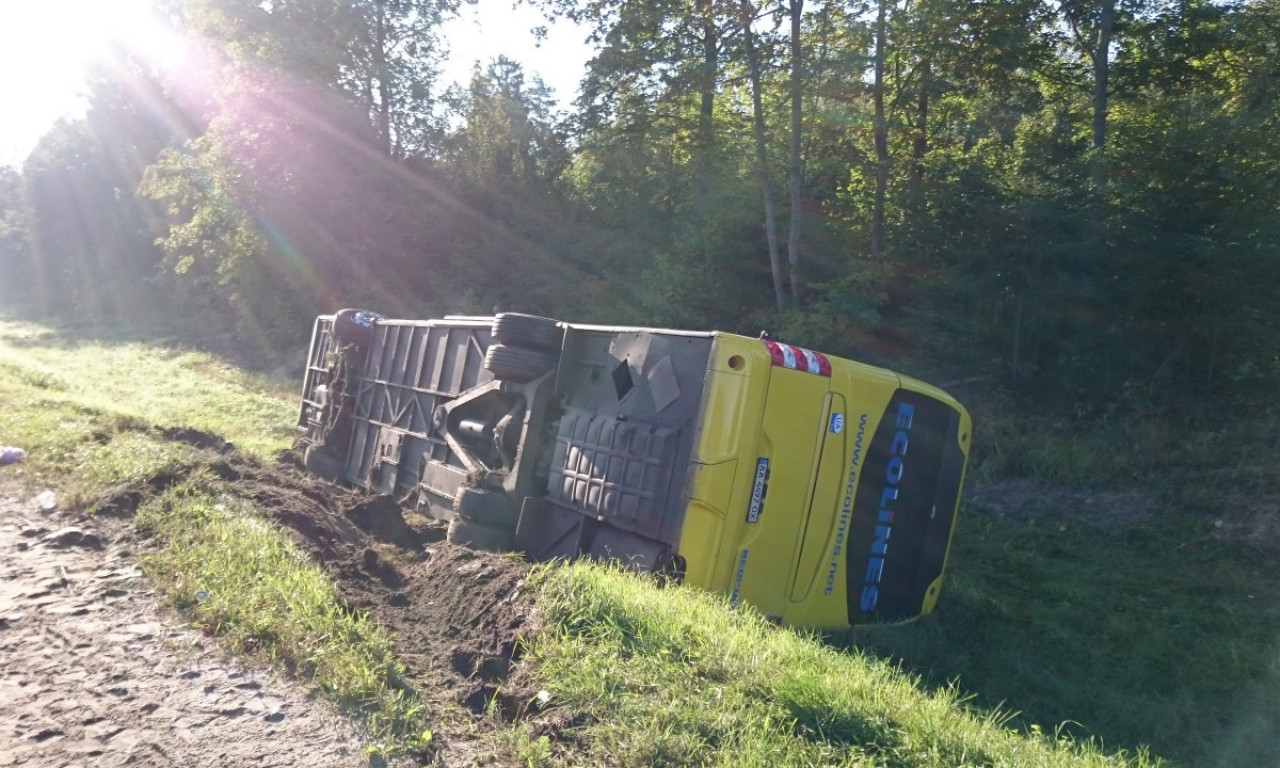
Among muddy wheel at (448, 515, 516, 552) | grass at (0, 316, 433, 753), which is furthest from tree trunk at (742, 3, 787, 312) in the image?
muddy wheel at (448, 515, 516, 552)

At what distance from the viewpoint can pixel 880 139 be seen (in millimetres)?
16203

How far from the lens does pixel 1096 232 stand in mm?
11750

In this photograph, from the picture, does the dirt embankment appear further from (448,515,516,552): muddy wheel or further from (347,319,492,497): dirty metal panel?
(347,319,492,497): dirty metal panel

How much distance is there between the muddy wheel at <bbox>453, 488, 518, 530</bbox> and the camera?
7.27 meters

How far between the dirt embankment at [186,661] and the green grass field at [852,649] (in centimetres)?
14

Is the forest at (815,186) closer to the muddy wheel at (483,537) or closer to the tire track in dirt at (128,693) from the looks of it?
the muddy wheel at (483,537)

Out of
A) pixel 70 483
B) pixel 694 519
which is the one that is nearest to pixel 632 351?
pixel 694 519

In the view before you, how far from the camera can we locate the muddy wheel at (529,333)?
25.2ft

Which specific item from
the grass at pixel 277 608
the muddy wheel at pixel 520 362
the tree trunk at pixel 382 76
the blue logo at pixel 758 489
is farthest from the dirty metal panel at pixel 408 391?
the tree trunk at pixel 382 76

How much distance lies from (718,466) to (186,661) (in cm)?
299

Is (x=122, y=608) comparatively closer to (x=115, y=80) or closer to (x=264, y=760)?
(x=264, y=760)

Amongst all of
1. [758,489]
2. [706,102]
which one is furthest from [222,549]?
[706,102]

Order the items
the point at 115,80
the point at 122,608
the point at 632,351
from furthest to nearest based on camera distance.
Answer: the point at 115,80 < the point at 632,351 < the point at 122,608

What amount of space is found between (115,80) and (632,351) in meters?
44.3
